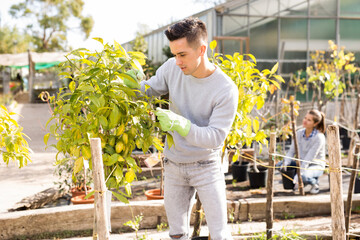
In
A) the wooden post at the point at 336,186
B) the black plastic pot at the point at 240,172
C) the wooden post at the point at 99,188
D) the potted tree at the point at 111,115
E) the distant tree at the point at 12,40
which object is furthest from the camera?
the distant tree at the point at 12,40

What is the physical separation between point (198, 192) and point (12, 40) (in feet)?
106

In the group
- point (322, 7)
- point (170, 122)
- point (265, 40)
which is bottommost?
point (170, 122)

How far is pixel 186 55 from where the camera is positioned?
191 cm

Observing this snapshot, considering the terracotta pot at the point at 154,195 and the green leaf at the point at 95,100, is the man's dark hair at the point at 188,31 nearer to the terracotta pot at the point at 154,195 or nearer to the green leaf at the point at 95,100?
the green leaf at the point at 95,100

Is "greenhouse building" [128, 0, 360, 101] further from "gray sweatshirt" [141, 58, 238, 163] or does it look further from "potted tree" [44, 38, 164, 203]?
"potted tree" [44, 38, 164, 203]

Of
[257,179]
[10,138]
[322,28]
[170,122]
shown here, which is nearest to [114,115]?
[170,122]

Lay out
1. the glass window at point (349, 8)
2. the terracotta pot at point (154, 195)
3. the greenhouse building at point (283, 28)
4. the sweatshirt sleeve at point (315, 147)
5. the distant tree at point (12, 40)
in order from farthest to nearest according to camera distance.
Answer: the distant tree at point (12, 40)
the glass window at point (349, 8)
the greenhouse building at point (283, 28)
the sweatshirt sleeve at point (315, 147)
the terracotta pot at point (154, 195)

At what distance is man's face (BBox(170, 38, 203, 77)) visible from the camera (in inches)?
74.4

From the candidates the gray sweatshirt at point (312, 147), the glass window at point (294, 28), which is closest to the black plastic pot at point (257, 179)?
the gray sweatshirt at point (312, 147)

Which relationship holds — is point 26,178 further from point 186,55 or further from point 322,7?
point 322,7

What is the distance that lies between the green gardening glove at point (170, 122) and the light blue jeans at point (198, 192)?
1.14 feet

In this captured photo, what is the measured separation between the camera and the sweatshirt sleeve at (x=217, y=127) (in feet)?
6.00

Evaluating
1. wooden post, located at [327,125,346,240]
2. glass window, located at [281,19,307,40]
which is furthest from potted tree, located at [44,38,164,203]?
glass window, located at [281,19,307,40]

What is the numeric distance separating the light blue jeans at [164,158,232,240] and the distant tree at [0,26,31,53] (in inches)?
1184
